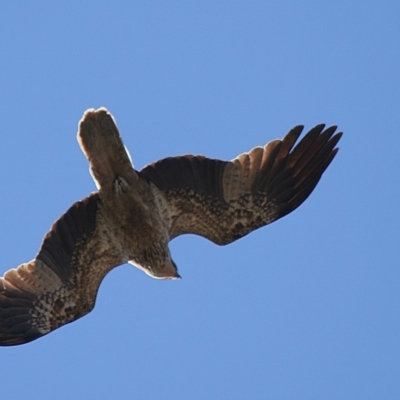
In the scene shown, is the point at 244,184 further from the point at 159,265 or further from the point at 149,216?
the point at 159,265

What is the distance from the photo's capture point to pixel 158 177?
1154cm

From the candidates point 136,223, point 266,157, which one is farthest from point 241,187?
point 136,223

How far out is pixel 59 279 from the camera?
11.7 meters

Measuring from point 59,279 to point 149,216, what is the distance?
1.42m

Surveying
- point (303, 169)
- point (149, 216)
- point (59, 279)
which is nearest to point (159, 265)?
point (149, 216)

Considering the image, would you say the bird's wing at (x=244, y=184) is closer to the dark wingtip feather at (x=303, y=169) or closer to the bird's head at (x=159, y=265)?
the dark wingtip feather at (x=303, y=169)

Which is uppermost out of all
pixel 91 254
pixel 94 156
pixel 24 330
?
pixel 94 156

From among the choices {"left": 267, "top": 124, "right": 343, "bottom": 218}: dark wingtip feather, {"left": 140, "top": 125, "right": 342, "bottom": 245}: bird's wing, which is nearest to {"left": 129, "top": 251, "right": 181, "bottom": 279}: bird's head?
{"left": 140, "top": 125, "right": 342, "bottom": 245}: bird's wing

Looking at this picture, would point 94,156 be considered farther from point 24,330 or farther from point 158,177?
point 24,330

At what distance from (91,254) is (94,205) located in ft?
2.13

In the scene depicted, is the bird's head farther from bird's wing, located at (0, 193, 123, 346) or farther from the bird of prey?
bird's wing, located at (0, 193, 123, 346)

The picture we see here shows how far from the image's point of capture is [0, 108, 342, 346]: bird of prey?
1148 cm

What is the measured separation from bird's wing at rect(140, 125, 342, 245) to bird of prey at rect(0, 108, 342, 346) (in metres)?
0.01

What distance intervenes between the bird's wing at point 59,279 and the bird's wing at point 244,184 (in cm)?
93
